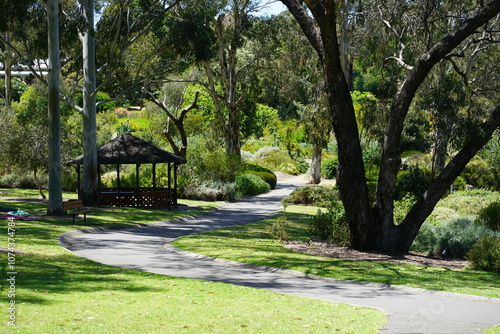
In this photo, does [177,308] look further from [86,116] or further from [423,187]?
[423,187]

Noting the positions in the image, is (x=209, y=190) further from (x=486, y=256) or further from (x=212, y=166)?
(x=486, y=256)

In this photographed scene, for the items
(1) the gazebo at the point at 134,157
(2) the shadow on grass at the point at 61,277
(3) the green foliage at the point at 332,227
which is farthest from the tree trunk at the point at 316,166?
(2) the shadow on grass at the point at 61,277

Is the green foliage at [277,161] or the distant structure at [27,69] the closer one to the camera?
the distant structure at [27,69]

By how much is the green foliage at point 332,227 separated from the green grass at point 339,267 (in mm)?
789

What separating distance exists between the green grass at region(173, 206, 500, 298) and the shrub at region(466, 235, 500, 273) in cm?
52

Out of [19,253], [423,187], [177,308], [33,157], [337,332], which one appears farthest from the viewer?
[423,187]

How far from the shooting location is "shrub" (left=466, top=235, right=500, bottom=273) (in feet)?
46.1

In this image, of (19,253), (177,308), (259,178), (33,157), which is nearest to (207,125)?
(259,178)

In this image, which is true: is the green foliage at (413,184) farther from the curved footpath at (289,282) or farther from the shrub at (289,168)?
the shrub at (289,168)

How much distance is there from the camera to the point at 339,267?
1340 centimetres

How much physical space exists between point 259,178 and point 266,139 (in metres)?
26.1

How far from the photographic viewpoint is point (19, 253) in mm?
13023

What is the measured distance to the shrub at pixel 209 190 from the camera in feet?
107

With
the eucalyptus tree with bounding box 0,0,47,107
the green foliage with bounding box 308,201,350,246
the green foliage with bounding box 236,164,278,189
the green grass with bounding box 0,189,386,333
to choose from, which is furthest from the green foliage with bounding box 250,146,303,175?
the green grass with bounding box 0,189,386,333
